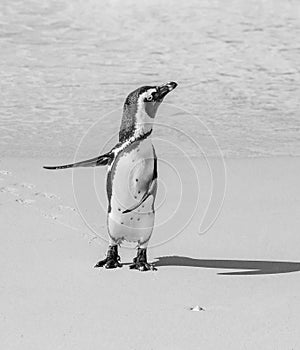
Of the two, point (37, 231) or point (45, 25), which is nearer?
point (37, 231)

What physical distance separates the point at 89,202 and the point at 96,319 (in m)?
0.95

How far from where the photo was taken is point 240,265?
161 inches

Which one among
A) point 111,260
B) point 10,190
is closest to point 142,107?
point 111,260

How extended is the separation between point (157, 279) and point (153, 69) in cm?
542

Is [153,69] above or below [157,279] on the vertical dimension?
above

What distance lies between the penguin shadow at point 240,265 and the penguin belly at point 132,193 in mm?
228

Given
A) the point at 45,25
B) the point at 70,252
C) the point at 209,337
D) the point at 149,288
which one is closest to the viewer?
the point at 209,337

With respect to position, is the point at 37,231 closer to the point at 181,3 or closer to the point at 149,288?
the point at 149,288

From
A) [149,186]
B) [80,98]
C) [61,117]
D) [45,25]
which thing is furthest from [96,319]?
[45,25]

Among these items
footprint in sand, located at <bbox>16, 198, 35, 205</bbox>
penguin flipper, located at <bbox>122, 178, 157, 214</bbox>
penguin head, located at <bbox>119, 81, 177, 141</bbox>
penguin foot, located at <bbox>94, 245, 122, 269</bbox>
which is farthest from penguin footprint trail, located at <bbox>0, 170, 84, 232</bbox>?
penguin head, located at <bbox>119, 81, 177, 141</bbox>

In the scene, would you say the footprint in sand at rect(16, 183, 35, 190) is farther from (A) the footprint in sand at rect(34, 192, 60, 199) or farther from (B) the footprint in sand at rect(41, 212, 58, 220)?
(B) the footprint in sand at rect(41, 212, 58, 220)

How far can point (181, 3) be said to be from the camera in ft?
41.0

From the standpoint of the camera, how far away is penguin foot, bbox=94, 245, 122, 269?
13.1ft

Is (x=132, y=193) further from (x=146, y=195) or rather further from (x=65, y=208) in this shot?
(x=65, y=208)
